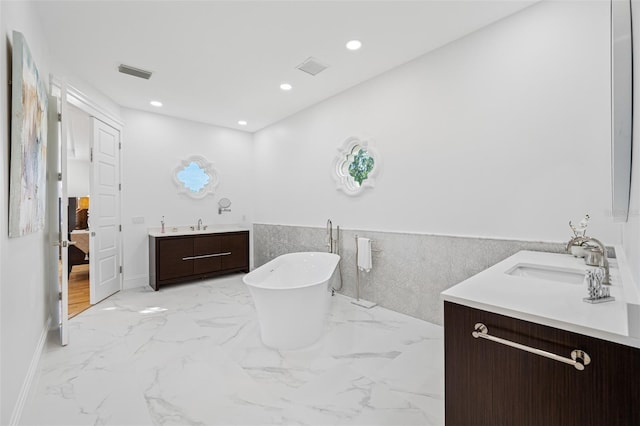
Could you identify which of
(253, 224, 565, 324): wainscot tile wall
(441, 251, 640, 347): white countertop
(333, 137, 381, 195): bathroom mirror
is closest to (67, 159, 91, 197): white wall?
(253, 224, 565, 324): wainscot tile wall

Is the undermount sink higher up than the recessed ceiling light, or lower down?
lower down

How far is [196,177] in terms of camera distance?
5.16 m

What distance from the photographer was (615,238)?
1.94m

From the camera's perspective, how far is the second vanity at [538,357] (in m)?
0.78

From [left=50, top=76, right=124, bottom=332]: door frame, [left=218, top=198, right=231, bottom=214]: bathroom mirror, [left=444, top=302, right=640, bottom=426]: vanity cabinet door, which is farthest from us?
[left=218, top=198, right=231, bottom=214]: bathroom mirror

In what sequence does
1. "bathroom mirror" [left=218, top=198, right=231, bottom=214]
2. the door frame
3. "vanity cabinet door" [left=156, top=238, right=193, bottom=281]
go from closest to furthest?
the door frame < "vanity cabinet door" [left=156, top=238, right=193, bottom=281] < "bathroom mirror" [left=218, top=198, right=231, bottom=214]

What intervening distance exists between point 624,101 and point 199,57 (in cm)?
329

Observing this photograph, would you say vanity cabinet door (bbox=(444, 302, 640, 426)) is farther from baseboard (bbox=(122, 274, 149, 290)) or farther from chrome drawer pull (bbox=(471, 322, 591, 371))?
baseboard (bbox=(122, 274, 149, 290))

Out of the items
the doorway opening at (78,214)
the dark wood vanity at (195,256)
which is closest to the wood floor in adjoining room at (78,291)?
the doorway opening at (78,214)

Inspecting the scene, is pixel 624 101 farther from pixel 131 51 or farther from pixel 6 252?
pixel 131 51

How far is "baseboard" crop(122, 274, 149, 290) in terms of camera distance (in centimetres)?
436

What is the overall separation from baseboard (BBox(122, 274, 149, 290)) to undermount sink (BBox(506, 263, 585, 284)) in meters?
4.86

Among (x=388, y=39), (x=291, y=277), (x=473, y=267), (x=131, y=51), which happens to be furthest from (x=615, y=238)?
(x=131, y=51)

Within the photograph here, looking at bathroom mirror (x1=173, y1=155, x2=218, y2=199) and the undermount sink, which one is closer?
the undermount sink
